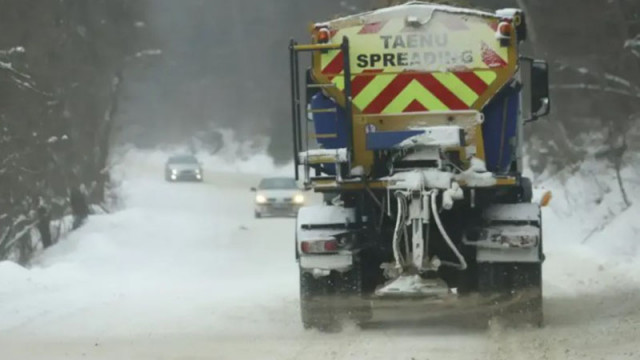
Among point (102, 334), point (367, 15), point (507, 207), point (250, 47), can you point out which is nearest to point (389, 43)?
point (367, 15)

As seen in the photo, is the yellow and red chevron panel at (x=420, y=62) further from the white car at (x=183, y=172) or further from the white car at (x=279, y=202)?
the white car at (x=183, y=172)

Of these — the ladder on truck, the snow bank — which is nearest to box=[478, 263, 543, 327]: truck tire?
the ladder on truck

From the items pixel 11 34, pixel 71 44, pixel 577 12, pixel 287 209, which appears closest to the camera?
pixel 11 34

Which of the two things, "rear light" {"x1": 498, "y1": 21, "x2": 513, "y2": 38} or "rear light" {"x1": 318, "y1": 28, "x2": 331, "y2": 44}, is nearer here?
"rear light" {"x1": 498, "y1": 21, "x2": 513, "y2": 38}

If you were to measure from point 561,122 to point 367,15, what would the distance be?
21463 millimetres

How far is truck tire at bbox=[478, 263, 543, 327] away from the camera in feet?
37.4

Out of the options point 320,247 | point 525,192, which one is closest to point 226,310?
point 320,247

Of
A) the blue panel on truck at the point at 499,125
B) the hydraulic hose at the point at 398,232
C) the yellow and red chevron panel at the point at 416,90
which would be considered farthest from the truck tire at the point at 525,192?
the hydraulic hose at the point at 398,232

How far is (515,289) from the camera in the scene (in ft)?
37.5

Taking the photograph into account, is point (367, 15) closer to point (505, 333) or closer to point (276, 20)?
point (505, 333)

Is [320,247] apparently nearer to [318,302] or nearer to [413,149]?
[318,302]

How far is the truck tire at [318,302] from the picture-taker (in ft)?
38.2

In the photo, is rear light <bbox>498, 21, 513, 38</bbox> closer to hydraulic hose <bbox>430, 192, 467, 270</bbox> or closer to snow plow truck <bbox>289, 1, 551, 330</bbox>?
snow plow truck <bbox>289, 1, 551, 330</bbox>

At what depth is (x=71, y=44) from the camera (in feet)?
99.6
